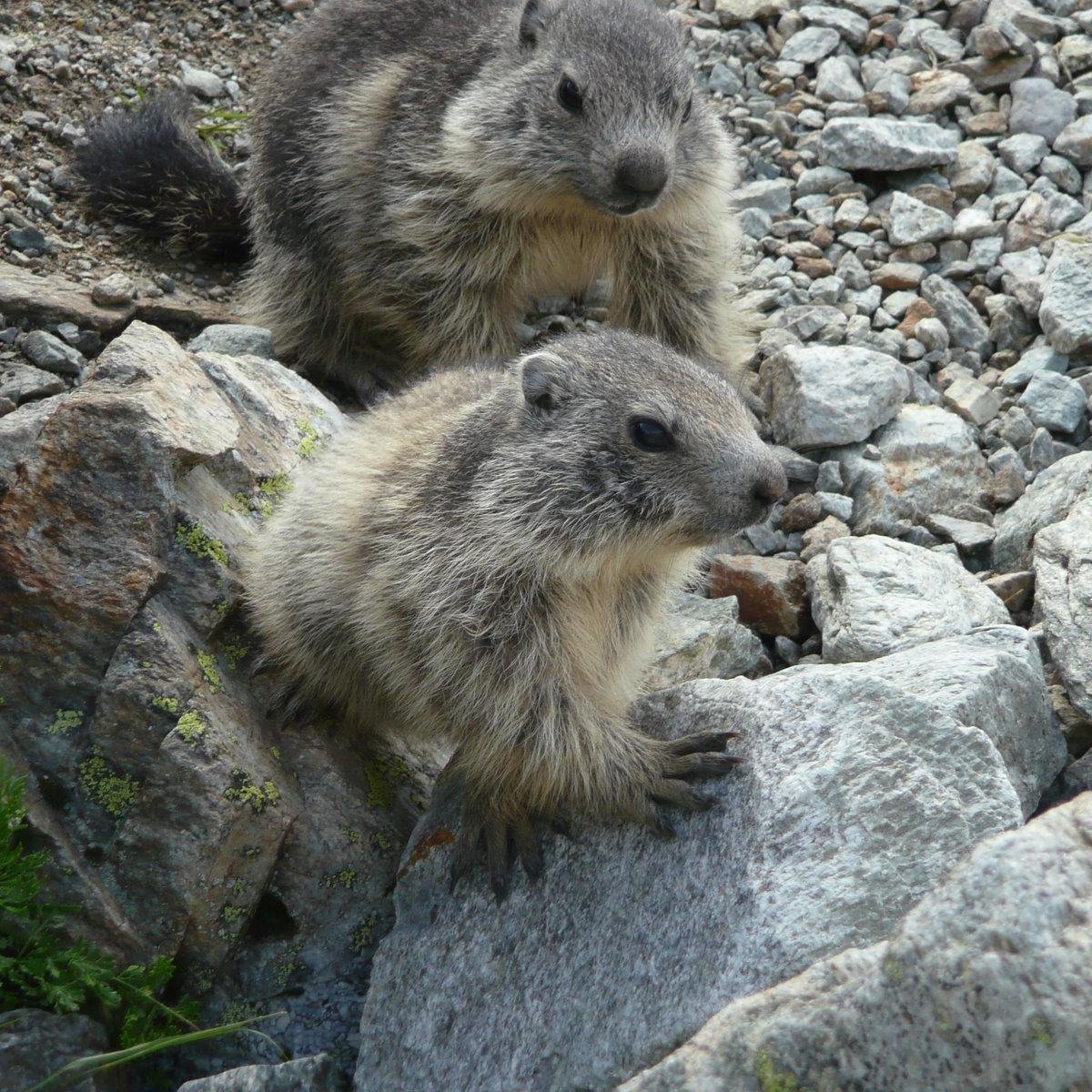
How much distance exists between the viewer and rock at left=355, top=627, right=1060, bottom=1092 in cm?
314

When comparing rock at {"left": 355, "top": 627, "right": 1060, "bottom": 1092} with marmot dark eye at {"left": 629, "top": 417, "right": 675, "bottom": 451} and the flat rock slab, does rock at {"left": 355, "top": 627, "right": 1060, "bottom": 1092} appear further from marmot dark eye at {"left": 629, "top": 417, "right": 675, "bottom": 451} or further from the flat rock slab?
the flat rock slab

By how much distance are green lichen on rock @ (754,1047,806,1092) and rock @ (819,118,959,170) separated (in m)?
5.84

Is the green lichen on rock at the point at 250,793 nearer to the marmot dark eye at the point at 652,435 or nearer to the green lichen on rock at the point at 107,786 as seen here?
the green lichen on rock at the point at 107,786

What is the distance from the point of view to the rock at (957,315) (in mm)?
6562

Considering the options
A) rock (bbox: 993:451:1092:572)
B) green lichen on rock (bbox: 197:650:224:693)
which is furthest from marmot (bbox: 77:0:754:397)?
green lichen on rock (bbox: 197:650:224:693)

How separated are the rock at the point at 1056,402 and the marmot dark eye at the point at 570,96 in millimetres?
2271

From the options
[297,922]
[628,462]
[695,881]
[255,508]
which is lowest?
[297,922]

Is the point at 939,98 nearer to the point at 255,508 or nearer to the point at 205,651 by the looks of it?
the point at 255,508

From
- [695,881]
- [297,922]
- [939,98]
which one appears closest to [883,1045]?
[695,881]

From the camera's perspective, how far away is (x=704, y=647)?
4973 mm

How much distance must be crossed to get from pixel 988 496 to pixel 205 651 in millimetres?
3280

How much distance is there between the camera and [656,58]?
6.01 metres

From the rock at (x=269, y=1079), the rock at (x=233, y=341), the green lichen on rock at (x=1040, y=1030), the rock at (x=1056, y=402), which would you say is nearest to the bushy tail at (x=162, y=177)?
the rock at (x=233, y=341)

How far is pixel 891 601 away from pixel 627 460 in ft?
4.51
